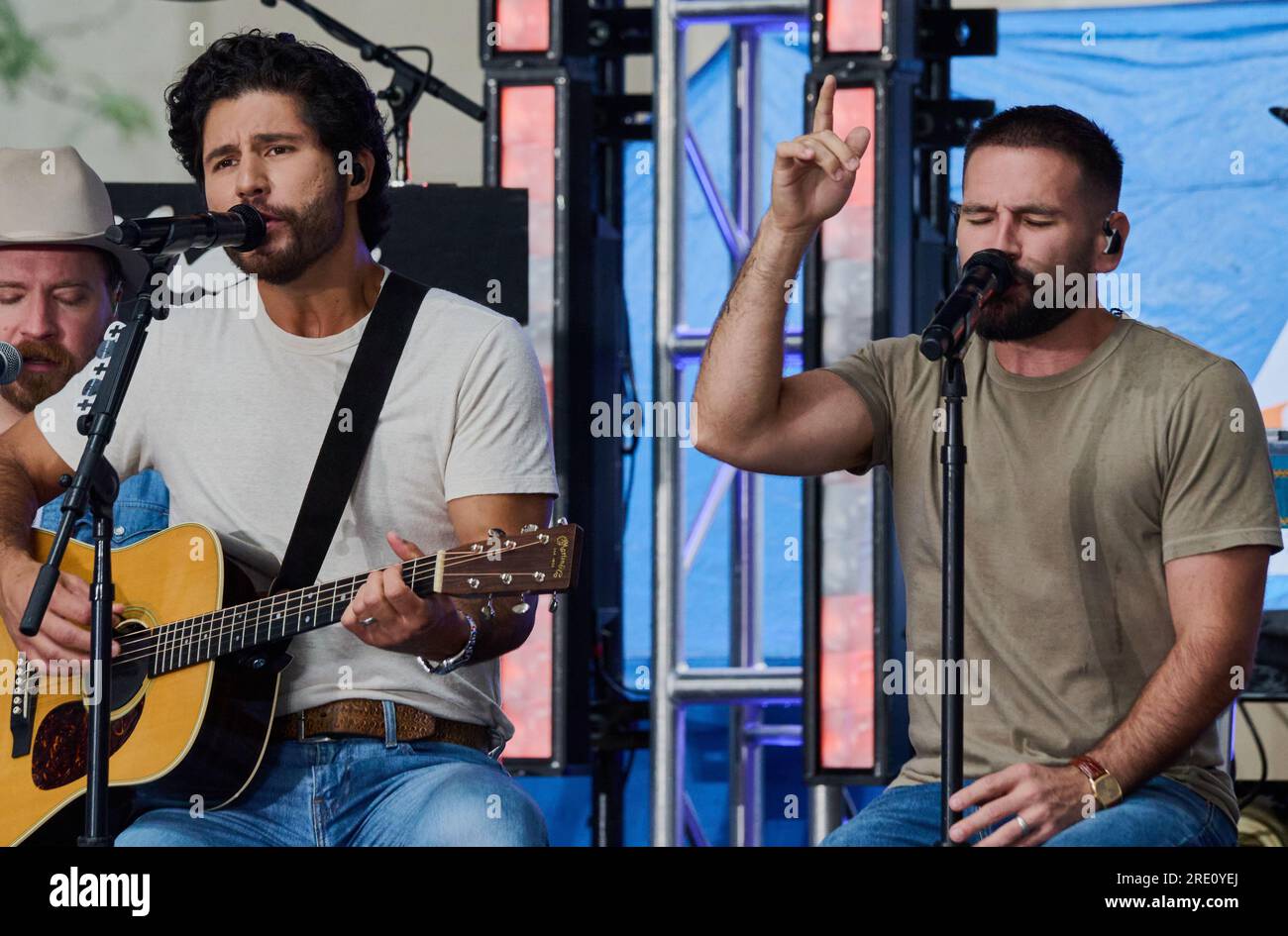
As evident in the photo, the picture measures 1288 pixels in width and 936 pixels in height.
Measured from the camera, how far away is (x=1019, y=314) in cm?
271

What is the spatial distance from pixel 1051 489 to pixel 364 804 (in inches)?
47.4

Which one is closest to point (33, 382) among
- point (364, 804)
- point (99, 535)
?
point (99, 535)

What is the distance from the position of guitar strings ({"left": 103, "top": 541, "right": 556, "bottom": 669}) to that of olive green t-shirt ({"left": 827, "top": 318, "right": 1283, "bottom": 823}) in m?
0.71

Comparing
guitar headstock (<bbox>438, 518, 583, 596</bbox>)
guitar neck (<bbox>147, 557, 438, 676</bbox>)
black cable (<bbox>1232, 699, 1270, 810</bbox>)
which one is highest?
guitar headstock (<bbox>438, 518, 583, 596</bbox>)

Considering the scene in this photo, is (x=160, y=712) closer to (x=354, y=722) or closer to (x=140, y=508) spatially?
(x=354, y=722)

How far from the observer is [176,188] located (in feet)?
12.1

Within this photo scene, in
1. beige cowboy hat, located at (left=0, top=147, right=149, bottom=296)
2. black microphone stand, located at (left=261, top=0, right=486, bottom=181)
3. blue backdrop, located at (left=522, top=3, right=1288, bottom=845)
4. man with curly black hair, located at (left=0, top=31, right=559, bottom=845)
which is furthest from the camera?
blue backdrop, located at (left=522, top=3, right=1288, bottom=845)

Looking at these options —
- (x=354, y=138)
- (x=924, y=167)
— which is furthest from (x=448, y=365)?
(x=924, y=167)

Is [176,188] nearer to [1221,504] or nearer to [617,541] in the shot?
[617,541]

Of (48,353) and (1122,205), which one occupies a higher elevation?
(1122,205)

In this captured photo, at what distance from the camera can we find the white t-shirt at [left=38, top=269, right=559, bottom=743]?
2.87m

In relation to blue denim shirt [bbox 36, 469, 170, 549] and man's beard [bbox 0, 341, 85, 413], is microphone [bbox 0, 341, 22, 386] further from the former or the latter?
man's beard [bbox 0, 341, 85, 413]

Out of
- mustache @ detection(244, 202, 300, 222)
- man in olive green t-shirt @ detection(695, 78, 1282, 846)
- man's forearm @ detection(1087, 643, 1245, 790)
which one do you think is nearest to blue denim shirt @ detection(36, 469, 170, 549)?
mustache @ detection(244, 202, 300, 222)

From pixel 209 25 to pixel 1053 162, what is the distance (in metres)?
4.54
